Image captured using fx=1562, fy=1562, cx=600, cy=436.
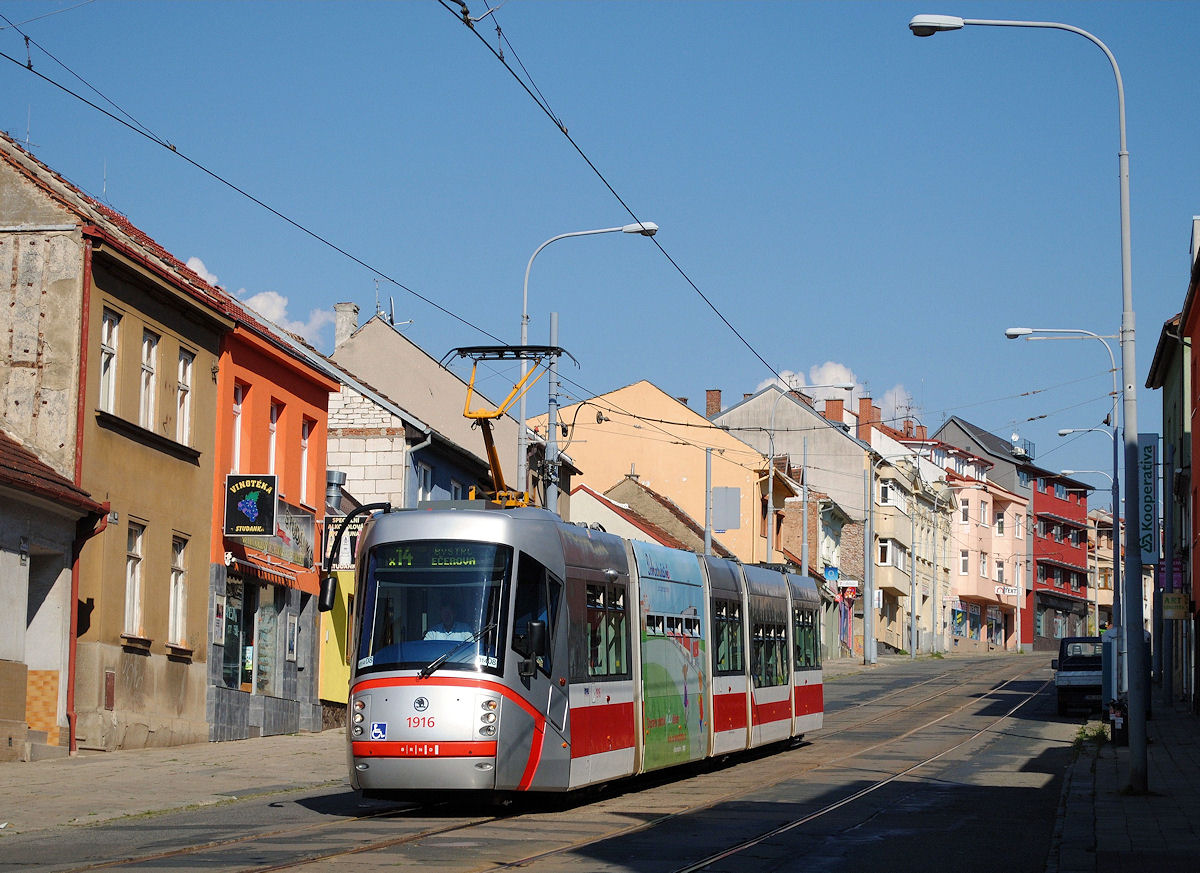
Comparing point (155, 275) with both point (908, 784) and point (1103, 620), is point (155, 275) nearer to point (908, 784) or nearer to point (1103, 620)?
point (908, 784)

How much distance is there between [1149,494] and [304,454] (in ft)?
62.2

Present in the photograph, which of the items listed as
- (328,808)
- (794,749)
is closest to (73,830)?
(328,808)

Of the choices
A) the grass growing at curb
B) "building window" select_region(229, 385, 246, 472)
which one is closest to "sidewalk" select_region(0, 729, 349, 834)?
"building window" select_region(229, 385, 246, 472)

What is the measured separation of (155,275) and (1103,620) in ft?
370

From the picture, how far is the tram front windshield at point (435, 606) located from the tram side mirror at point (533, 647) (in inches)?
12.2

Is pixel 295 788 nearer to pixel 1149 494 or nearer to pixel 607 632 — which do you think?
pixel 607 632

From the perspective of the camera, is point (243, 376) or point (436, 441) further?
point (436, 441)

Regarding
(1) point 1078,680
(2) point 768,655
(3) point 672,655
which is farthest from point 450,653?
(1) point 1078,680

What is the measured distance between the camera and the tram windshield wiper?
48.4 ft

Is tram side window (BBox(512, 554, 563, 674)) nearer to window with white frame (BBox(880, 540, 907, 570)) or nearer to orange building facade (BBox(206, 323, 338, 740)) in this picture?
orange building facade (BBox(206, 323, 338, 740))

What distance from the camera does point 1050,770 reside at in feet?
73.8

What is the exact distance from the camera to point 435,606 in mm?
15164

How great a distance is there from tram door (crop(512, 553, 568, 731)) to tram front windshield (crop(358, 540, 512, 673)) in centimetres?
24

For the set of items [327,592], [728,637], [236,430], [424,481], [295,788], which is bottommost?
[295,788]
